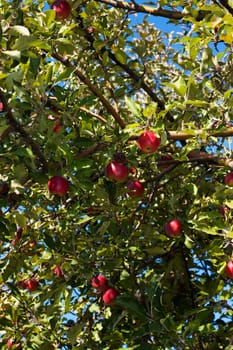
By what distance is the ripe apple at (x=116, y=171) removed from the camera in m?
2.76

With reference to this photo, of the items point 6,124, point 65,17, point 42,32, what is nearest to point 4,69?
point 6,124

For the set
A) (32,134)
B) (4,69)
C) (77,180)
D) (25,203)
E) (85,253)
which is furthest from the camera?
(25,203)

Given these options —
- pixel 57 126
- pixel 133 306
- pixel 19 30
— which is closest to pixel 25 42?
pixel 19 30

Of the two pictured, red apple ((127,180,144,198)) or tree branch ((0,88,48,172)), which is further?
red apple ((127,180,144,198))

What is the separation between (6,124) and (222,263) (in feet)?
4.54

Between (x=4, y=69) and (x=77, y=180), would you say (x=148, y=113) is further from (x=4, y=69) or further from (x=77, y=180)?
(x=4, y=69)

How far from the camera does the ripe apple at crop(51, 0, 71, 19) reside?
10.6 feet

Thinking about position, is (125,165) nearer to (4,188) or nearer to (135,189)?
(135,189)

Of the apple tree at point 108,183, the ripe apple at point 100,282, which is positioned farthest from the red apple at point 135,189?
the ripe apple at point 100,282

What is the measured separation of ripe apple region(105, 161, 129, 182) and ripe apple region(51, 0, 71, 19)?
1.05 meters

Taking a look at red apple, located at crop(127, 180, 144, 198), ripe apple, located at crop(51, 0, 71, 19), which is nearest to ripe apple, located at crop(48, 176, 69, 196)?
red apple, located at crop(127, 180, 144, 198)

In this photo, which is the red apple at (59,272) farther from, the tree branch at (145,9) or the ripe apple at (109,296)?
the tree branch at (145,9)

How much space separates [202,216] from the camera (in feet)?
9.78

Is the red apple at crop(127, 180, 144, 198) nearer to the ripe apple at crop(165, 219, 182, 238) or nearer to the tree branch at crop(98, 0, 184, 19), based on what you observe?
the ripe apple at crop(165, 219, 182, 238)
